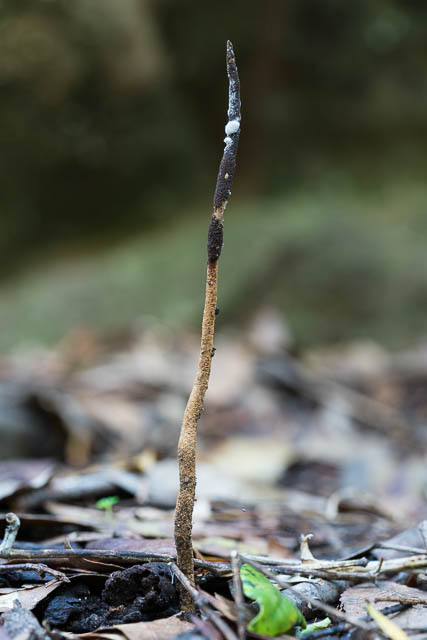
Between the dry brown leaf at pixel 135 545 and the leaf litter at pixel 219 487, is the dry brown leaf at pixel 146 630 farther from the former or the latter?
the dry brown leaf at pixel 135 545

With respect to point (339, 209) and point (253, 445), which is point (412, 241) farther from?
point (253, 445)

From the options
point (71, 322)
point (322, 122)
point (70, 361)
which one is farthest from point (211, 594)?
point (322, 122)

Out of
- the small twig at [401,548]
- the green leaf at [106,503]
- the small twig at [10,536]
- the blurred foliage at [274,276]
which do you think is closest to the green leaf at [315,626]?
the small twig at [401,548]

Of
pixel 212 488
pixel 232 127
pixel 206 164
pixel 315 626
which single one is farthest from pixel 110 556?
pixel 206 164

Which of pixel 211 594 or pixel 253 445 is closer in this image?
pixel 211 594

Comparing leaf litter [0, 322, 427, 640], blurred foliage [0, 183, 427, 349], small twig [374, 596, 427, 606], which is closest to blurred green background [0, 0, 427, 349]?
blurred foliage [0, 183, 427, 349]

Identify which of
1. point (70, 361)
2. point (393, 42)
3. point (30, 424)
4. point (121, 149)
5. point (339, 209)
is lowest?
point (30, 424)

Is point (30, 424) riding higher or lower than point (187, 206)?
lower
